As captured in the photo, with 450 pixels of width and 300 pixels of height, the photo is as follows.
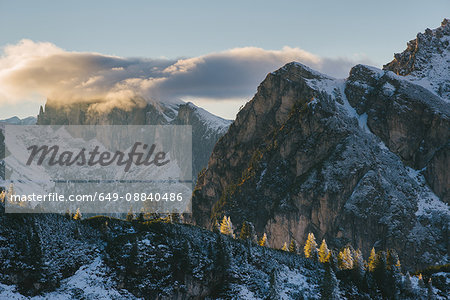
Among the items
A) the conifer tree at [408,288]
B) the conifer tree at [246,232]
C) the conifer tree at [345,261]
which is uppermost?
the conifer tree at [246,232]

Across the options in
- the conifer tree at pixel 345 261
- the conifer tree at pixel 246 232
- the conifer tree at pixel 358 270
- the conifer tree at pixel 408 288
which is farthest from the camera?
the conifer tree at pixel 246 232

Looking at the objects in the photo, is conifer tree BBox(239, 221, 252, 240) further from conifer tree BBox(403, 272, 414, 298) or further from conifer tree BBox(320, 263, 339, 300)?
conifer tree BBox(403, 272, 414, 298)

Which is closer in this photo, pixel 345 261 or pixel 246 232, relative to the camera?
pixel 345 261

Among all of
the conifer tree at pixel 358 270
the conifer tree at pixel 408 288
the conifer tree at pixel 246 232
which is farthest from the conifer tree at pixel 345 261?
the conifer tree at pixel 246 232

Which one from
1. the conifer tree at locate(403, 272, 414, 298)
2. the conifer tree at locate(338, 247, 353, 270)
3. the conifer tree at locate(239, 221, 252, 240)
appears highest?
the conifer tree at locate(239, 221, 252, 240)

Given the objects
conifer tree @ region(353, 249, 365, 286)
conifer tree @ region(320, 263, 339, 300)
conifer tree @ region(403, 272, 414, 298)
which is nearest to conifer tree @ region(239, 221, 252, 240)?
conifer tree @ region(353, 249, 365, 286)

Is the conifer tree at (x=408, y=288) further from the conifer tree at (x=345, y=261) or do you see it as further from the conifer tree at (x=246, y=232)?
the conifer tree at (x=246, y=232)

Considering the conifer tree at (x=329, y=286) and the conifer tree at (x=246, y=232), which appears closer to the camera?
the conifer tree at (x=329, y=286)

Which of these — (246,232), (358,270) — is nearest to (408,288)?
(358,270)

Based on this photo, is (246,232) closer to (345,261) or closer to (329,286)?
(345,261)

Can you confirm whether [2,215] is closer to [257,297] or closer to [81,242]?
[81,242]

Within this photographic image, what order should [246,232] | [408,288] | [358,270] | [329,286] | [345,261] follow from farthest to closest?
[246,232] → [345,261] → [358,270] → [408,288] → [329,286]

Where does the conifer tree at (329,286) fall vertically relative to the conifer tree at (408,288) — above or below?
above

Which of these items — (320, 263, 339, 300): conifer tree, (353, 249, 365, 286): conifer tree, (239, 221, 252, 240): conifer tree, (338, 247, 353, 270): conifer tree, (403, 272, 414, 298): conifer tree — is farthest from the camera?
(239, 221, 252, 240): conifer tree
